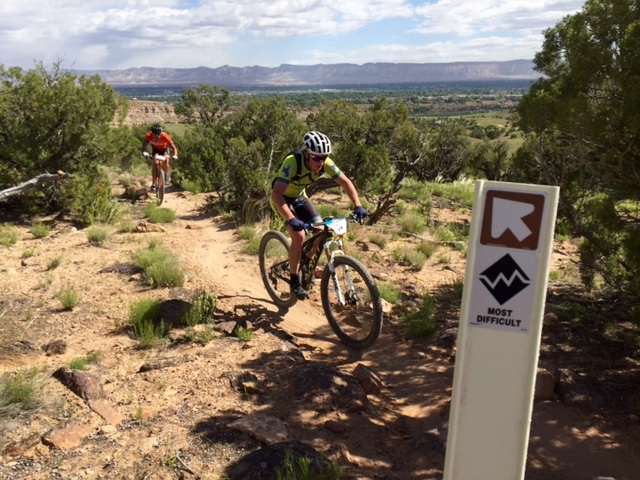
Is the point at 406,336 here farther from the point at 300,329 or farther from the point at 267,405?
the point at 267,405

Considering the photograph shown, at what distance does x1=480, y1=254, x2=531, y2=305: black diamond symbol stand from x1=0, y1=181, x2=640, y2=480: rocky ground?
6.57 ft

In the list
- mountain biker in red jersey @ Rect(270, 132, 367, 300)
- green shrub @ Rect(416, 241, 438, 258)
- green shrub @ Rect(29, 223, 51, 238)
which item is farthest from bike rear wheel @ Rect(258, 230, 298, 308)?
green shrub @ Rect(29, 223, 51, 238)

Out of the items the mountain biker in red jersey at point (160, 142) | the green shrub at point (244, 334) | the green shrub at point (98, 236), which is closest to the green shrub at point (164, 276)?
the green shrub at point (244, 334)

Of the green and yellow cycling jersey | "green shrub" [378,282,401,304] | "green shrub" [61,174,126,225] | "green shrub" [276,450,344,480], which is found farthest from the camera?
"green shrub" [61,174,126,225]

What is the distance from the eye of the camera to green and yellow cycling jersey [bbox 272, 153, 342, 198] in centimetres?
535

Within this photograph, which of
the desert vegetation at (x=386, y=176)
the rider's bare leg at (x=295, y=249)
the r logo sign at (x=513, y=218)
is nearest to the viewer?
the r logo sign at (x=513, y=218)

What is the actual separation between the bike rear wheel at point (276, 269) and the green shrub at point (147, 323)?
1437mm

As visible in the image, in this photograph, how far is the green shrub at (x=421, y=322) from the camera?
556 cm

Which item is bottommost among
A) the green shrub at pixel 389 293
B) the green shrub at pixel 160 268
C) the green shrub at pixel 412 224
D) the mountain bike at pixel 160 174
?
the green shrub at pixel 389 293

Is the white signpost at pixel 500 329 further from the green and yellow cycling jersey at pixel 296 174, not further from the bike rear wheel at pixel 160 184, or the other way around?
the bike rear wheel at pixel 160 184

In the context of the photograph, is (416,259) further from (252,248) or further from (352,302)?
(352,302)

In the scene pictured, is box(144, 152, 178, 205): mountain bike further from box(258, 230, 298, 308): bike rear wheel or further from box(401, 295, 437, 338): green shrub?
box(401, 295, 437, 338): green shrub

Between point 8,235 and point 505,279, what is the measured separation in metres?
8.82

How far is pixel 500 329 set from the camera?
1586 millimetres
